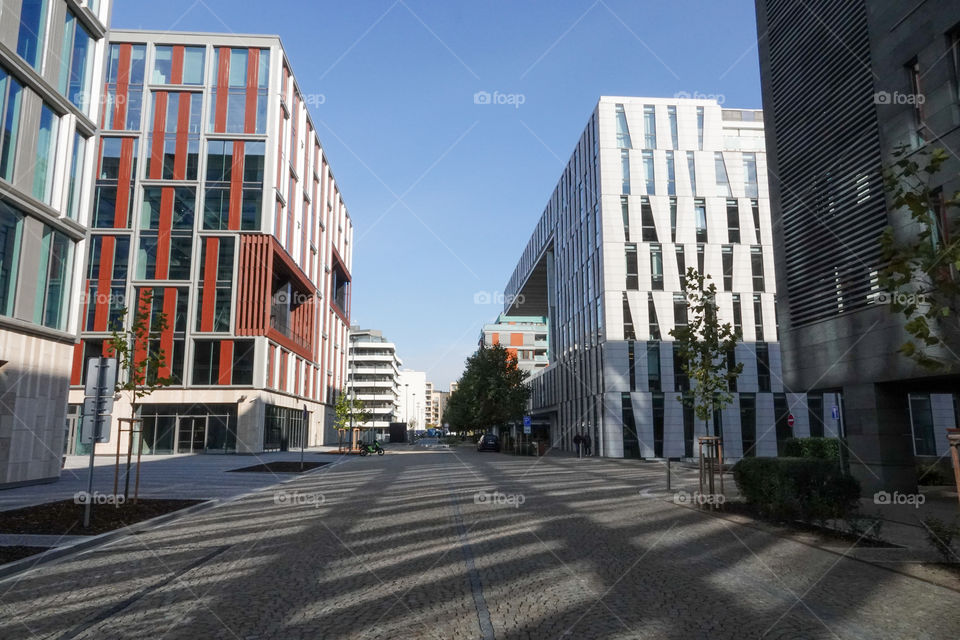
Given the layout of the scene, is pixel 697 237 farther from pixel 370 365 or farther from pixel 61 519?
pixel 370 365

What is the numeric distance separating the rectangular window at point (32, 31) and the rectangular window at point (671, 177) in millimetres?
35290

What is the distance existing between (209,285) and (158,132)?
11456 mm

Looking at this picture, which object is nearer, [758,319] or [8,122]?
[8,122]

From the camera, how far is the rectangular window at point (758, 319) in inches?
1698

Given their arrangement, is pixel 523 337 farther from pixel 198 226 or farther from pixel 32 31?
pixel 32 31

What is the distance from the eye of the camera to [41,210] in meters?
18.8

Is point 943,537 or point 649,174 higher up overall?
point 649,174

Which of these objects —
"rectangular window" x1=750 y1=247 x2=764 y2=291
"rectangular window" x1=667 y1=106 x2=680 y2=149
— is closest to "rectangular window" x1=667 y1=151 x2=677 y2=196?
"rectangular window" x1=667 y1=106 x2=680 y2=149

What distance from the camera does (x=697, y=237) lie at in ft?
145

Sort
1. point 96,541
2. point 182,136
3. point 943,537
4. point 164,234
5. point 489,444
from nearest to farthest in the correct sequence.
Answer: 1. point 943,537
2. point 96,541
3. point 164,234
4. point 182,136
5. point 489,444

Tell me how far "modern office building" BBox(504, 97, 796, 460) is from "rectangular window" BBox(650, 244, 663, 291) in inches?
2.5

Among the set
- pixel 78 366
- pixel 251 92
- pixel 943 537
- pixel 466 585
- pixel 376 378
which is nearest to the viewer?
pixel 466 585

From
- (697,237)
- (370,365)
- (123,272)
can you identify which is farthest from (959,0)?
(370,365)

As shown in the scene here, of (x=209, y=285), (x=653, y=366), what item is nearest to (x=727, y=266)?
(x=653, y=366)
